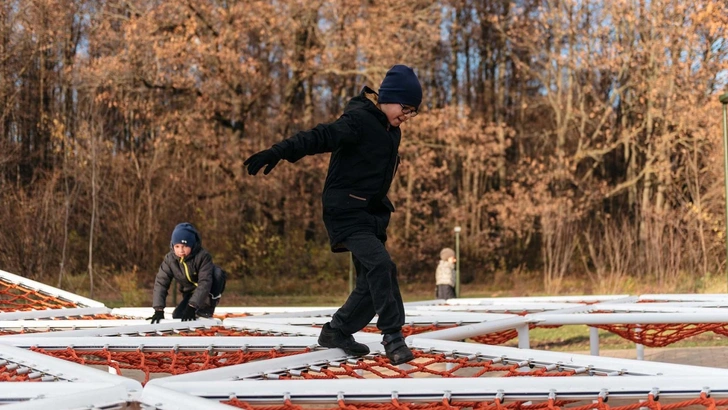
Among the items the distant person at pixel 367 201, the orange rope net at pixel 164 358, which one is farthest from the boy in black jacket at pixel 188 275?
the distant person at pixel 367 201

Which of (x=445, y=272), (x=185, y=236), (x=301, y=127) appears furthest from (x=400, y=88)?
(x=301, y=127)

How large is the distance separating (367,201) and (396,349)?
1.99 feet

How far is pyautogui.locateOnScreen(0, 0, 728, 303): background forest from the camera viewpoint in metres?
19.7

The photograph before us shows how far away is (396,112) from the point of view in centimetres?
348

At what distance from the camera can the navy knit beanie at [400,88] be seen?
3.45m

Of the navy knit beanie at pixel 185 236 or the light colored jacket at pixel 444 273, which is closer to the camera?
the navy knit beanie at pixel 185 236

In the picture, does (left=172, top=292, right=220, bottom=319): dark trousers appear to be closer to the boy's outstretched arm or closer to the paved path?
the boy's outstretched arm

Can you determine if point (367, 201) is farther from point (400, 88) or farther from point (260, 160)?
point (260, 160)

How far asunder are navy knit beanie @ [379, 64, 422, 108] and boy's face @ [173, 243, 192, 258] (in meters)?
3.08

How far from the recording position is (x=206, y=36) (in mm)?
21484

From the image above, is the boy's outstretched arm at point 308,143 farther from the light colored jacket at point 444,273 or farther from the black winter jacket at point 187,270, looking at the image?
the light colored jacket at point 444,273

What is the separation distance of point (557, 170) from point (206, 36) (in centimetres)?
1040

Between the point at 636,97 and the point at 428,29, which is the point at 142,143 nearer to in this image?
the point at 428,29

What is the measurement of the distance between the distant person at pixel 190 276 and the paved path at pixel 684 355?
3701 mm
